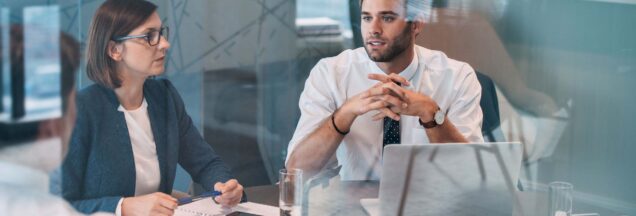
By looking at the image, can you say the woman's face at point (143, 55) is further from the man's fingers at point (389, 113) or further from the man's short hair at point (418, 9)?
the man's short hair at point (418, 9)

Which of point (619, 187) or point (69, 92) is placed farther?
point (619, 187)

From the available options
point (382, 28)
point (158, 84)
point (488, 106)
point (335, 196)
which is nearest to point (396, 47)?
point (382, 28)

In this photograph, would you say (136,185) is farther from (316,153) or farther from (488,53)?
(488,53)

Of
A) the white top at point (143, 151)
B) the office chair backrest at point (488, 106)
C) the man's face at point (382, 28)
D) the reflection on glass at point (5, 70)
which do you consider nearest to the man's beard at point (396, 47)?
the man's face at point (382, 28)

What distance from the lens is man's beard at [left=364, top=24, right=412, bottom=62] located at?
107 inches

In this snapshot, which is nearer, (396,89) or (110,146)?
(110,146)

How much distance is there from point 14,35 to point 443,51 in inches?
52.0

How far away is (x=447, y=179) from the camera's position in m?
2.21

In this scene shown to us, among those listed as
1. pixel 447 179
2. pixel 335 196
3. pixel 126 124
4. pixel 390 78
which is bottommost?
pixel 335 196

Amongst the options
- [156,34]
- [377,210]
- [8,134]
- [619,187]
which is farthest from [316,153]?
→ [619,187]

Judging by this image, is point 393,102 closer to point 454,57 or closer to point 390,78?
point 390,78

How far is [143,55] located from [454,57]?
1.04m

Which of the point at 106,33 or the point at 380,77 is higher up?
the point at 106,33

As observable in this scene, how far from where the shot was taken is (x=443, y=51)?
2814 mm
